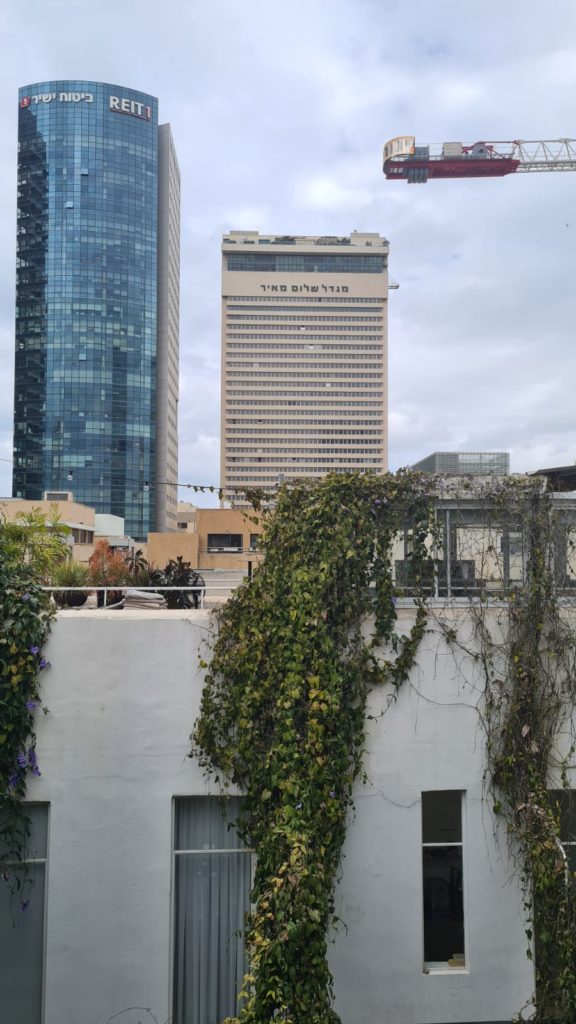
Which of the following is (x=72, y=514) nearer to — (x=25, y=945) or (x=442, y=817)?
(x=25, y=945)

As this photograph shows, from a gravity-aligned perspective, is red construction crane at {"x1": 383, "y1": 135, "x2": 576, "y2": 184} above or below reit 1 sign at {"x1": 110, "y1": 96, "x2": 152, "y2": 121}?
below

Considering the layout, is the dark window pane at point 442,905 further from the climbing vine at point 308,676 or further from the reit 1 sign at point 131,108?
the reit 1 sign at point 131,108

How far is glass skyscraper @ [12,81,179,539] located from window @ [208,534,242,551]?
257 feet

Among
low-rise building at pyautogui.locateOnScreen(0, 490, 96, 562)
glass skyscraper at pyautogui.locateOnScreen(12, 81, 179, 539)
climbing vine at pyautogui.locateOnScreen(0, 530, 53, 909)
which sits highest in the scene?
glass skyscraper at pyautogui.locateOnScreen(12, 81, 179, 539)

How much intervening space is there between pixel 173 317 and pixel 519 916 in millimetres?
126501

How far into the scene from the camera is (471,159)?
3393 inches

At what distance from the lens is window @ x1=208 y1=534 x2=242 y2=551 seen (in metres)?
26.3

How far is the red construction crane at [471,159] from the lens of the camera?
8656cm

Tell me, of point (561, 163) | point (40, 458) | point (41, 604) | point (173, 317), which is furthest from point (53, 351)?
point (41, 604)

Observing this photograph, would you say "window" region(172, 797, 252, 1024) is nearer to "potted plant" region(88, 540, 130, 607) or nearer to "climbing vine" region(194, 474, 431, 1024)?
"climbing vine" region(194, 474, 431, 1024)

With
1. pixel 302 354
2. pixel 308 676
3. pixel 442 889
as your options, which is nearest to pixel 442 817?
pixel 442 889

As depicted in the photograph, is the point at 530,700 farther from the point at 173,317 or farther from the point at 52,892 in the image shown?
the point at 173,317

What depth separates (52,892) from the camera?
201 inches

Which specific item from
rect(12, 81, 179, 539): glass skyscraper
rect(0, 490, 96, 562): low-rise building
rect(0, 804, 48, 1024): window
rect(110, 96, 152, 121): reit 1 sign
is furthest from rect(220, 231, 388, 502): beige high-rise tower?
rect(0, 804, 48, 1024): window
